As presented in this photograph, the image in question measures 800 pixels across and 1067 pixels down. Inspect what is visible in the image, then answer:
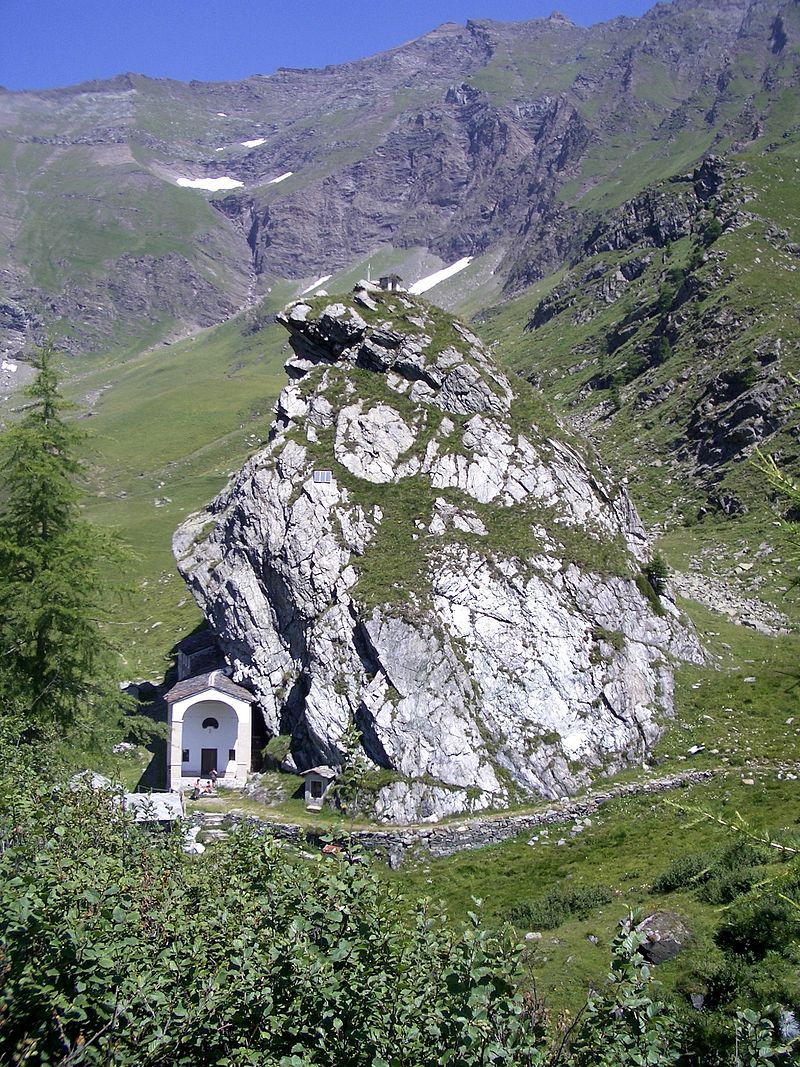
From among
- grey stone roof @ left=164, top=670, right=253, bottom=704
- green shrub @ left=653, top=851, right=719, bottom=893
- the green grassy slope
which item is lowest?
green shrub @ left=653, top=851, right=719, bottom=893

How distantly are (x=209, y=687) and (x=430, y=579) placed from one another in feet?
39.3

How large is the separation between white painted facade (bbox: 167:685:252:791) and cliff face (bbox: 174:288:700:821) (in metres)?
1.51

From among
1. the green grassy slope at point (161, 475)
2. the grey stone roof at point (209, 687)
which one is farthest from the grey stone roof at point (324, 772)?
the green grassy slope at point (161, 475)

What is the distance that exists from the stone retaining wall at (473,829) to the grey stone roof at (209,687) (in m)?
7.39

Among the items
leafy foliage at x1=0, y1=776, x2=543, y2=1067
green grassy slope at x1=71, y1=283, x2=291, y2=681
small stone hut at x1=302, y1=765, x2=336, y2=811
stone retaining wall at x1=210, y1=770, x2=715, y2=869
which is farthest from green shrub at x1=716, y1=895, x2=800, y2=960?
small stone hut at x1=302, y1=765, x2=336, y2=811

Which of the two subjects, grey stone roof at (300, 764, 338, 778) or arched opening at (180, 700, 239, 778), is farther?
arched opening at (180, 700, 239, 778)

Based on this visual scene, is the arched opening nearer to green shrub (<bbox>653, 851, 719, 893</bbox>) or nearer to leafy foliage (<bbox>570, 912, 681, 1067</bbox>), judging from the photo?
green shrub (<bbox>653, 851, 719, 893</bbox>)

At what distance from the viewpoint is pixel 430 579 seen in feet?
128

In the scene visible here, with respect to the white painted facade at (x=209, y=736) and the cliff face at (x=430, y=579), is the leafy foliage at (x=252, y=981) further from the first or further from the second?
the white painted facade at (x=209, y=736)

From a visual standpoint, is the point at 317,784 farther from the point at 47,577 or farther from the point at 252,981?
the point at 252,981

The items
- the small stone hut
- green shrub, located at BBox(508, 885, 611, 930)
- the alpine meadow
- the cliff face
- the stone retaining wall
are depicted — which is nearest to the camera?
the alpine meadow

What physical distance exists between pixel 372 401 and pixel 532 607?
1563 cm

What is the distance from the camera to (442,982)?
9234 millimetres

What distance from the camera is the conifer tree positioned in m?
24.6
